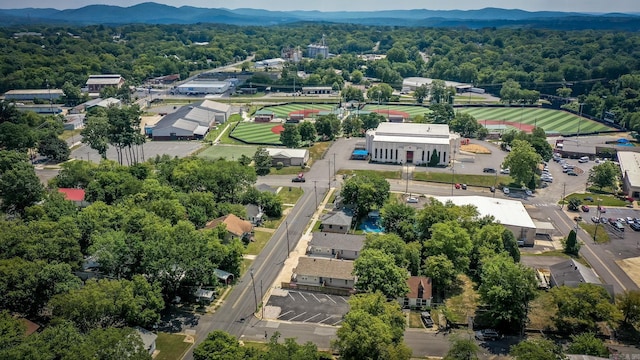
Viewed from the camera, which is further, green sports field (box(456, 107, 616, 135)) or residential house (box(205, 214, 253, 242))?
green sports field (box(456, 107, 616, 135))

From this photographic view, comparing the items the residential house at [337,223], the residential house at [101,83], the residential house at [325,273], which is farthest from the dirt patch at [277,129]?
the residential house at [101,83]

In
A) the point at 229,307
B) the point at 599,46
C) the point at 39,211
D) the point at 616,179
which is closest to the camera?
the point at 229,307

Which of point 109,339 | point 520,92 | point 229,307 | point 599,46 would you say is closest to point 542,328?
point 229,307

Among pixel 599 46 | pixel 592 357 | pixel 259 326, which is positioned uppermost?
pixel 599 46

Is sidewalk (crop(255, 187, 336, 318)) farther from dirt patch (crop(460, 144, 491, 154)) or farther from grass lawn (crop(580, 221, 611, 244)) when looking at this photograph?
dirt patch (crop(460, 144, 491, 154))

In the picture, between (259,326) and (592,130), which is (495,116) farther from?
(259,326)

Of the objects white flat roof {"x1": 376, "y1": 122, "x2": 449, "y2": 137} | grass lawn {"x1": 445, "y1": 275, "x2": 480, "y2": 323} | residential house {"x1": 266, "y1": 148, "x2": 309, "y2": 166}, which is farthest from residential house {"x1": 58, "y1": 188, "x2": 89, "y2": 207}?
white flat roof {"x1": 376, "y1": 122, "x2": 449, "y2": 137}
